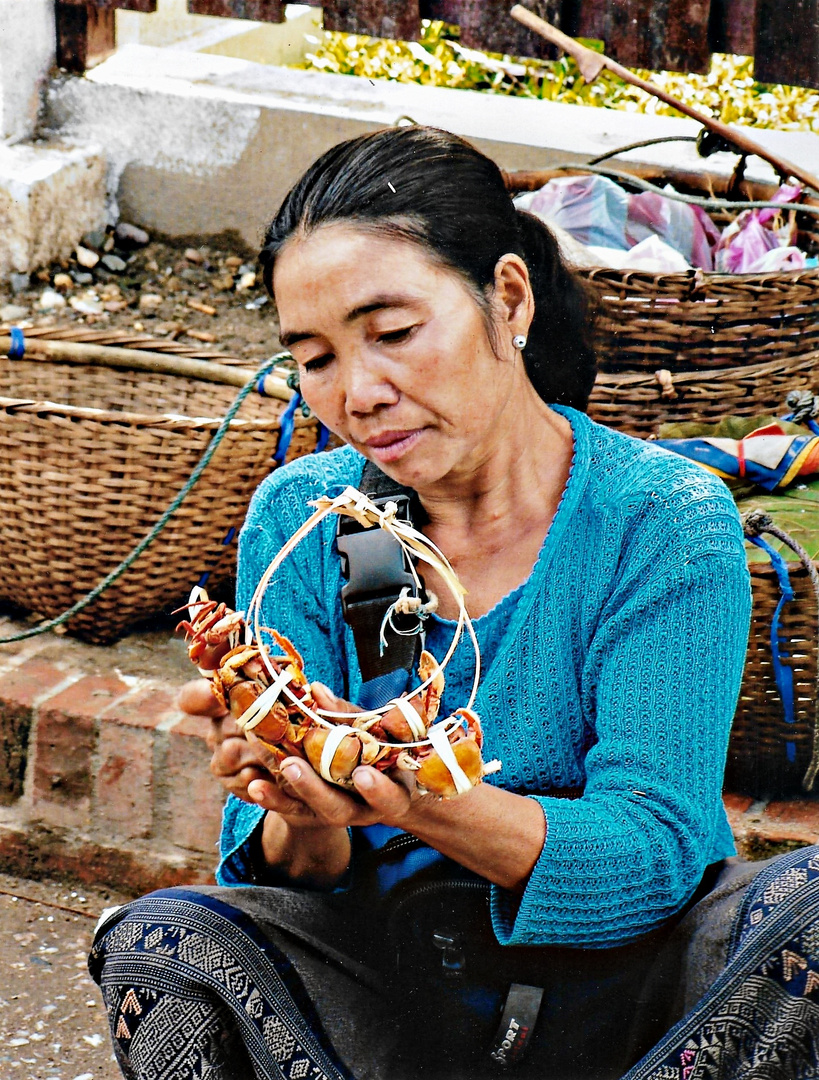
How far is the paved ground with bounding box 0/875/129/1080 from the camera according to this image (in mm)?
1984

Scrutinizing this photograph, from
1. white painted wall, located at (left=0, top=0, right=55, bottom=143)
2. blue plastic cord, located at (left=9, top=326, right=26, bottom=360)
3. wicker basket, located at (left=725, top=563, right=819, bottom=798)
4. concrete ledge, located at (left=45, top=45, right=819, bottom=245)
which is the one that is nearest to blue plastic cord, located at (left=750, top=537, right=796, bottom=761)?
wicker basket, located at (left=725, top=563, right=819, bottom=798)

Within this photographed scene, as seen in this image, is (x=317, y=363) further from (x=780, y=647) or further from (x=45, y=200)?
(x=45, y=200)

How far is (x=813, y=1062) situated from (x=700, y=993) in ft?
0.52

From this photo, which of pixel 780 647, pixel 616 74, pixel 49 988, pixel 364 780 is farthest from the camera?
pixel 616 74

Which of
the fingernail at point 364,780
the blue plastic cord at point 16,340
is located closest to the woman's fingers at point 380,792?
the fingernail at point 364,780

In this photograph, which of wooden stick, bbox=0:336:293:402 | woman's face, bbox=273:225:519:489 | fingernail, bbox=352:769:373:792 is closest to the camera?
fingernail, bbox=352:769:373:792

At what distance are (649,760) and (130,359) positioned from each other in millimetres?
1922

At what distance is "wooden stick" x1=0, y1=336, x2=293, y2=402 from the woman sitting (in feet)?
4.61

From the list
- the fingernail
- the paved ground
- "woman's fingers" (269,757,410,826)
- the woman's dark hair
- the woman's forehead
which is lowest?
the paved ground

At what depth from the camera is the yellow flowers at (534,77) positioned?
4023 mm

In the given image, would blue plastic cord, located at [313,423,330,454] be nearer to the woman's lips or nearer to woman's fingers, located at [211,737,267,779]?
the woman's lips

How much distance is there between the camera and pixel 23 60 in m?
3.67

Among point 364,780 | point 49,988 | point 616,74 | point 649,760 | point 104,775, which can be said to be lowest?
point 49,988

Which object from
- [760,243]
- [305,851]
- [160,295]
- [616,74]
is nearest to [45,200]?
[160,295]
